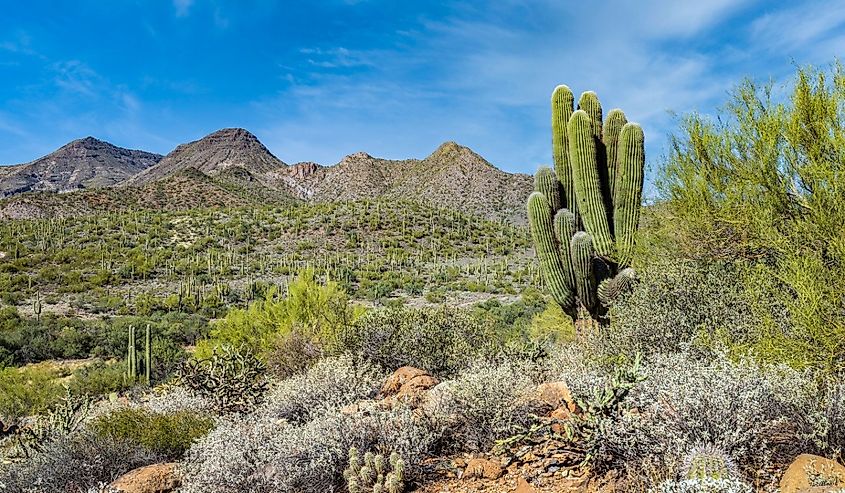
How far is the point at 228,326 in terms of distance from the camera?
49.1 ft

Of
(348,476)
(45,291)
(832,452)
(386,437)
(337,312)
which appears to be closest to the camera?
(832,452)

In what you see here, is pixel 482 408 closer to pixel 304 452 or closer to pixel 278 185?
pixel 304 452

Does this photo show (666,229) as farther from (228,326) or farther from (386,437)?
(228,326)

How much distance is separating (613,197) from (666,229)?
164 centimetres

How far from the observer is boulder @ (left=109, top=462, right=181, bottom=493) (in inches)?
209

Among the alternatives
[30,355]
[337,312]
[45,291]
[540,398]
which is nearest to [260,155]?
[45,291]

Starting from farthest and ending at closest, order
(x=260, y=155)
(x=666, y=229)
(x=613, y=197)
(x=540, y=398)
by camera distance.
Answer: (x=260, y=155) → (x=613, y=197) → (x=666, y=229) → (x=540, y=398)

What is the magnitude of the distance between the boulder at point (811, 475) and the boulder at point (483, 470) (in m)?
2.04

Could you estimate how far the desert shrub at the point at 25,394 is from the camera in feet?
43.2

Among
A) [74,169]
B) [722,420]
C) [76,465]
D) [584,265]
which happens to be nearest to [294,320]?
[584,265]

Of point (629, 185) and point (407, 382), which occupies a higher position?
point (629, 185)

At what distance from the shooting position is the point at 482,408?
5527mm

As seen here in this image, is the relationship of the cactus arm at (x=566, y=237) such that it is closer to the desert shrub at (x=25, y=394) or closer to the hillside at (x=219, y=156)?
the desert shrub at (x=25, y=394)

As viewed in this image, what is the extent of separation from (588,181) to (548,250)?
134cm
